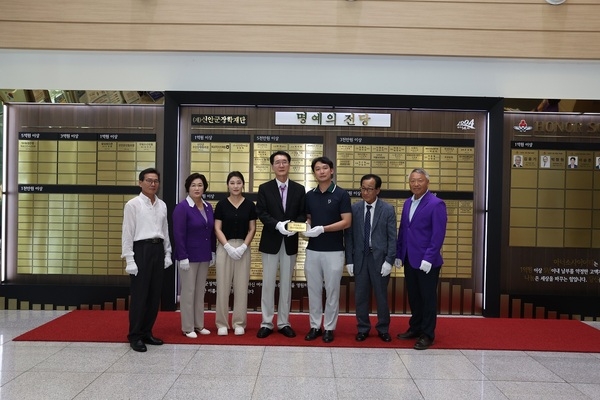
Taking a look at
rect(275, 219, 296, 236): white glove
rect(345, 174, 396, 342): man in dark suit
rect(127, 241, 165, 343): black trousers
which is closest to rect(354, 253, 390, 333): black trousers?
rect(345, 174, 396, 342): man in dark suit

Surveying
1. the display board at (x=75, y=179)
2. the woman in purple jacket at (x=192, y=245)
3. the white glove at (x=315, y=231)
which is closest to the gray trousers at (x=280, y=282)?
the white glove at (x=315, y=231)

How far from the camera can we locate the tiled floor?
10.4ft

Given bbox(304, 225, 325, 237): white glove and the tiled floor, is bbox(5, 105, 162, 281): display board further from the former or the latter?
bbox(304, 225, 325, 237): white glove

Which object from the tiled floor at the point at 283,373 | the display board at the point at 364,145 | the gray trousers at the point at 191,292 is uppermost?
the display board at the point at 364,145

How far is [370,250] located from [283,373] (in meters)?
1.37

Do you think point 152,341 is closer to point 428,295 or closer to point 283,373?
point 283,373

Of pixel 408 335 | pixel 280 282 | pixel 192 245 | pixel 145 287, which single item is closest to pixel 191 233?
pixel 192 245

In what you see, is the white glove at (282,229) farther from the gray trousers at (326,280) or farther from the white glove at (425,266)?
the white glove at (425,266)

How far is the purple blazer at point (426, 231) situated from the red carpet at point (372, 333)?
0.75 meters

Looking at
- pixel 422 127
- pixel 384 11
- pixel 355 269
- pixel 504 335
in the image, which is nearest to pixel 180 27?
pixel 384 11

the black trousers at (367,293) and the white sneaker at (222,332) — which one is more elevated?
the black trousers at (367,293)

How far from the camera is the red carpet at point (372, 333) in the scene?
433 centimetres

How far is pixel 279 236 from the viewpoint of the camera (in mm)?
4457

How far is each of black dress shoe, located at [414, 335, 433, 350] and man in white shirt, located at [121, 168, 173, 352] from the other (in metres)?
2.12
